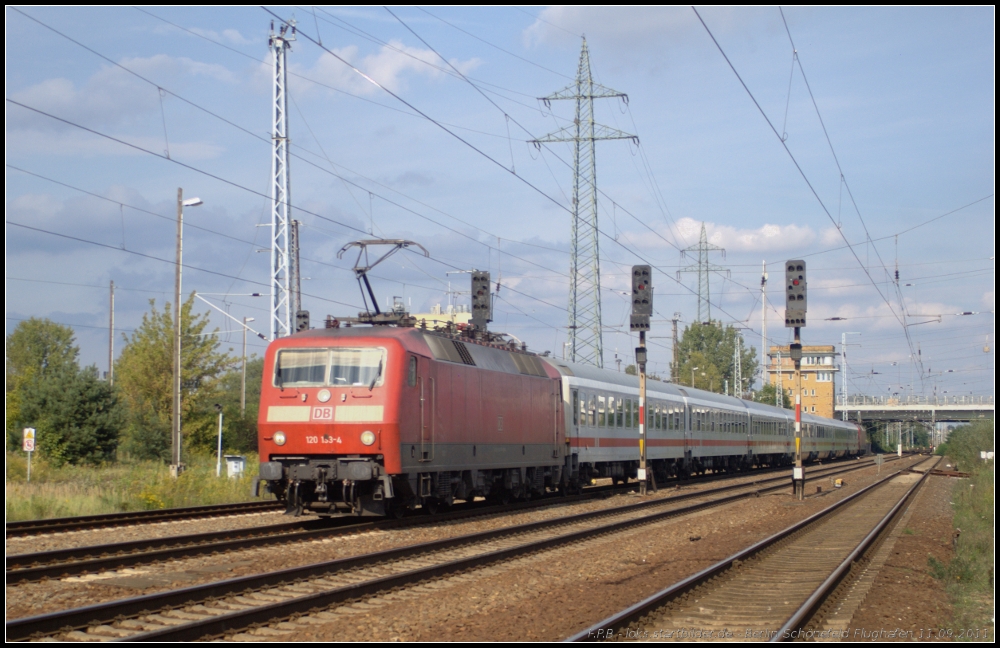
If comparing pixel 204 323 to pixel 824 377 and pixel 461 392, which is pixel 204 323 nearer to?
pixel 461 392

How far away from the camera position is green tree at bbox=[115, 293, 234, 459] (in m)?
43.6

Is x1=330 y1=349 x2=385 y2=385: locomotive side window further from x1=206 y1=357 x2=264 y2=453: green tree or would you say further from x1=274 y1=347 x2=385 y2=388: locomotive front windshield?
x1=206 y1=357 x2=264 y2=453: green tree

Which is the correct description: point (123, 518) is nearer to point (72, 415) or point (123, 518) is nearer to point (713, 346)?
point (72, 415)

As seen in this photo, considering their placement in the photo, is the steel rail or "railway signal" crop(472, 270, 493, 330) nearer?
the steel rail

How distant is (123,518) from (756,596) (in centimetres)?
1243

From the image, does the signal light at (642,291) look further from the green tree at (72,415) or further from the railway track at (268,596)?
the green tree at (72,415)

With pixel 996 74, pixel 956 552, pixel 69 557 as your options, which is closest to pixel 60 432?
pixel 69 557

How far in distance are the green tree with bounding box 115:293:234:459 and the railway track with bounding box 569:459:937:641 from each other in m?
31.5

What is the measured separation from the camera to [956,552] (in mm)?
16453

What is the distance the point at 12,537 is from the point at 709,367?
86.5 meters

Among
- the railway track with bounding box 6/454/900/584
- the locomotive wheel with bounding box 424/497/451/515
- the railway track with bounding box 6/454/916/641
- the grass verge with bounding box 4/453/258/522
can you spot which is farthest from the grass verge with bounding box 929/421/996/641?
the grass verge with bounding box 4/453/258/522

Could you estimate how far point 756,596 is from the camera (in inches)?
461

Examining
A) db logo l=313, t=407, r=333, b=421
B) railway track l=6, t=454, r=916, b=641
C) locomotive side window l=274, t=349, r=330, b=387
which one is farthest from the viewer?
locomotive side window l=274, t=349, r=330, b=387

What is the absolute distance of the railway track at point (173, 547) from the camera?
1179cm
